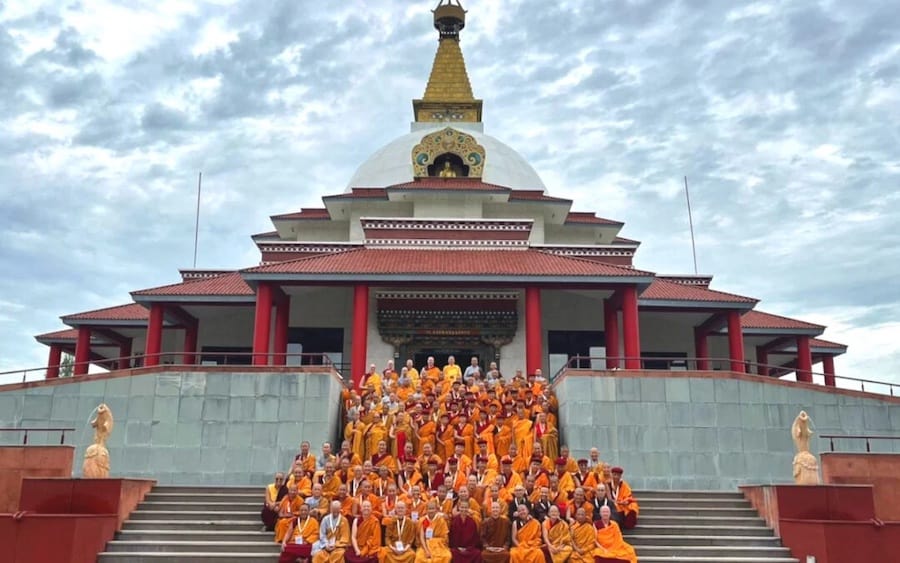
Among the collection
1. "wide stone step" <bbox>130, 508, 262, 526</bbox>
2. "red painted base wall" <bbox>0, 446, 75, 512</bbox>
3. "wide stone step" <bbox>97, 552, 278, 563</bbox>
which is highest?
"red painted base wall" <bbox>0, 446, 75, 512</bbox>

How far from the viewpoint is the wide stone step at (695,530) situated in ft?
43.4

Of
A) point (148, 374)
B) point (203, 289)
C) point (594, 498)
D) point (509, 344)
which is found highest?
point (203, 289)

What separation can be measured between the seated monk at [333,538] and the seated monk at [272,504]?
140 centimetres

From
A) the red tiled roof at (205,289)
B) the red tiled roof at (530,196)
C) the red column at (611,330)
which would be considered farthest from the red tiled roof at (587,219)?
the red tiled roof at (205,289)

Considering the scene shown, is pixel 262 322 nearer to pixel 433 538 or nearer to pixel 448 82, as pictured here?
pixel 433 538

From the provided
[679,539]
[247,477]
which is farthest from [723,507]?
[247,477]

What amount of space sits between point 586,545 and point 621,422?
6161 mm

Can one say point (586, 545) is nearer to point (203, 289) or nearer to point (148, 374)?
point (148, 374)

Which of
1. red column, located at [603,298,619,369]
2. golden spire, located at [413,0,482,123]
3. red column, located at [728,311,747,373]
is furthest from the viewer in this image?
golden spire, located at [413,0,482,123]

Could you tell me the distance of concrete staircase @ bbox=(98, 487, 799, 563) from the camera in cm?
1238

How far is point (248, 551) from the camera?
12414mm

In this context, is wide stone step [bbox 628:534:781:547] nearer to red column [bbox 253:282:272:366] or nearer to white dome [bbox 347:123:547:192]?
red column [bbox 253:282:272:366]

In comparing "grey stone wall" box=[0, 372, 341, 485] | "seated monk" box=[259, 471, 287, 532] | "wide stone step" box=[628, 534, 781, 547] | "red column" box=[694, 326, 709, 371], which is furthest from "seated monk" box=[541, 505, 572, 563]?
"red column" box=[694, 326, 709, 371]

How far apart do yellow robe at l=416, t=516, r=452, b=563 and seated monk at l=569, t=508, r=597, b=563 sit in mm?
1827
